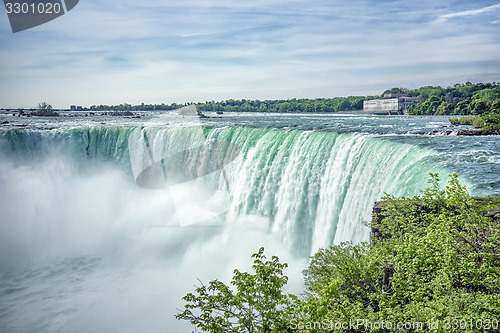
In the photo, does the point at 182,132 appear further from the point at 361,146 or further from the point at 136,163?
the point at 361,146

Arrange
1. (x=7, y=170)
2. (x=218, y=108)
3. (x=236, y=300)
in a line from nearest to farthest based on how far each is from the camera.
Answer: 1. (x=236, y=300)
2. (x=7, y=170)
3. (x=218, y=108)

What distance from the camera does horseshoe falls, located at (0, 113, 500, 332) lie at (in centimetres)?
1291

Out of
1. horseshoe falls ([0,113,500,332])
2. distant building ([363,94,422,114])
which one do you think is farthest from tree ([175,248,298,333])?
distant building ([363,94,422,114])

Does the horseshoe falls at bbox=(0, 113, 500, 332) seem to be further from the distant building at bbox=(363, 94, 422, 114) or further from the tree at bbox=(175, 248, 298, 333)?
the distant building at bbox=(363, 94, 422, 114)

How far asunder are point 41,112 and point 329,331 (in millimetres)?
61532

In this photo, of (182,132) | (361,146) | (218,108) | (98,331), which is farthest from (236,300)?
(218,108)

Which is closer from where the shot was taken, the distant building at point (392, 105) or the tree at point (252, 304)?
the tree at point (252, 304)

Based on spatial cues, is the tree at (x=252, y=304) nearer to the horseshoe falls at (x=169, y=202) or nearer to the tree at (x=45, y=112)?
the horseshoe falls at (x=169, y=202)

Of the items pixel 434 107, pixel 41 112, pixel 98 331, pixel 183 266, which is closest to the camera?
pixel 98 331

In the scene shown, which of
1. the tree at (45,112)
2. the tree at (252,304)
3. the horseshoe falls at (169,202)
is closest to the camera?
the tree at (252,304)

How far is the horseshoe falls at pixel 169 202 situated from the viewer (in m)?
12.9

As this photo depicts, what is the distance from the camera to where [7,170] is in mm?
23641

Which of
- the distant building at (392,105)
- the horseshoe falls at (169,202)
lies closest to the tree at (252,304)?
the horseshoe falls at (169,202)

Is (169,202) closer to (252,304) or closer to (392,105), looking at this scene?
(252,304)
